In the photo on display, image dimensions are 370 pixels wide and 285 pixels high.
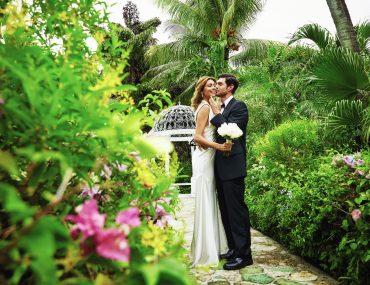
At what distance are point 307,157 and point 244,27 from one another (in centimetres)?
1359

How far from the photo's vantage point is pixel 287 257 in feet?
12.9

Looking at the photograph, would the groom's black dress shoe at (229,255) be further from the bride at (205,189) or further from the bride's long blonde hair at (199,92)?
the bride's long blonde hair at (199,92)

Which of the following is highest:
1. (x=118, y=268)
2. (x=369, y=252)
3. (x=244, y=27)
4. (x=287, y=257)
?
(x=244, y=27)

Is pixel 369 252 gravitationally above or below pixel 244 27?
below

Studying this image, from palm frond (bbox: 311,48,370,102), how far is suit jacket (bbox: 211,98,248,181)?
2222mm

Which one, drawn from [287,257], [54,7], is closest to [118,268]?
[54,7]

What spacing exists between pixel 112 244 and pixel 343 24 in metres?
6.21

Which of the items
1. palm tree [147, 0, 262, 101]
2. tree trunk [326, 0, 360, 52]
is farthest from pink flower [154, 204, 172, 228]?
palm tree [147, 0, 262, 101]

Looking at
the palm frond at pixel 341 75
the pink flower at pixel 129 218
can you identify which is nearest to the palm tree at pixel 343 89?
the palm frond at pixel 341 75

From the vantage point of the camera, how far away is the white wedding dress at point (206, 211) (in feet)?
12.2

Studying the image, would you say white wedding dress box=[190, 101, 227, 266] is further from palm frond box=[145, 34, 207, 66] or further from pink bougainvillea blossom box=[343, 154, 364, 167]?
palm frond box=[145, 34, 207, 66]

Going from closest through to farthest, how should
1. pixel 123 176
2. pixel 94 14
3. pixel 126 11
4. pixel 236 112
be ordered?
pixel 123 176, pixel 94 14, pixel 236 112, pixel 126 11

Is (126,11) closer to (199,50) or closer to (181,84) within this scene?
(181,84)

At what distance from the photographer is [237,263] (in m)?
3.54
